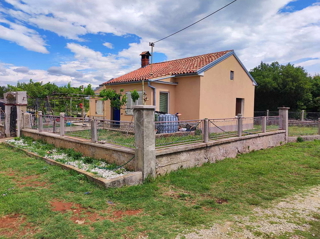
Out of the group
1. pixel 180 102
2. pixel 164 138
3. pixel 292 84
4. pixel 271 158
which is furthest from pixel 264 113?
pixel 164 138

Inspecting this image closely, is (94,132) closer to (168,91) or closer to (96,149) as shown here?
(96,149)

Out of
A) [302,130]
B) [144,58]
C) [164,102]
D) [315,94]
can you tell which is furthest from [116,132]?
[315,94]

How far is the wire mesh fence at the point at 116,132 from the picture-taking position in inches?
218

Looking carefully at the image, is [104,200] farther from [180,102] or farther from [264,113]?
[264,113]

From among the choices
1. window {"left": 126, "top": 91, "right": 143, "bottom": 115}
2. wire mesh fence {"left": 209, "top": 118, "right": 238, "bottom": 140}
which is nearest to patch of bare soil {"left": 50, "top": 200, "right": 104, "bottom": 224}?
wire mesh fence {"left": 209, "top": 118, "right": 238, "bottom": 140}

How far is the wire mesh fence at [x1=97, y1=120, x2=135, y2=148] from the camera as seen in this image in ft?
18.2

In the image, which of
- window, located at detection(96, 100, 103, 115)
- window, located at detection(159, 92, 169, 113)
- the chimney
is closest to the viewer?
window, located at detection(159, 92, 169, 113)

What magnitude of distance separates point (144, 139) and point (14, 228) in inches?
106

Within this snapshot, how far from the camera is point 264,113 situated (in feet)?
59.4

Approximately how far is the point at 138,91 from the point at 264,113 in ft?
39.9

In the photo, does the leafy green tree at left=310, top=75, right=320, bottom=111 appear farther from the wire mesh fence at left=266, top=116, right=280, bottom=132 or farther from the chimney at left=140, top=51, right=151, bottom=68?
the chimney at left=140, top=51, right=151, bottom=68

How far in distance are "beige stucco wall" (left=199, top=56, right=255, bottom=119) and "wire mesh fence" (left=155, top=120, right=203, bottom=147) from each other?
13.7ft

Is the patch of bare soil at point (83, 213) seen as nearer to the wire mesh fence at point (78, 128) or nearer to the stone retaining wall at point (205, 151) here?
the stone retaining wall at point (205, 151)

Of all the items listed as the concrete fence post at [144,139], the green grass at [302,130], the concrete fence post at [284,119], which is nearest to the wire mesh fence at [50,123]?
the concrete fence post at [144,139]
